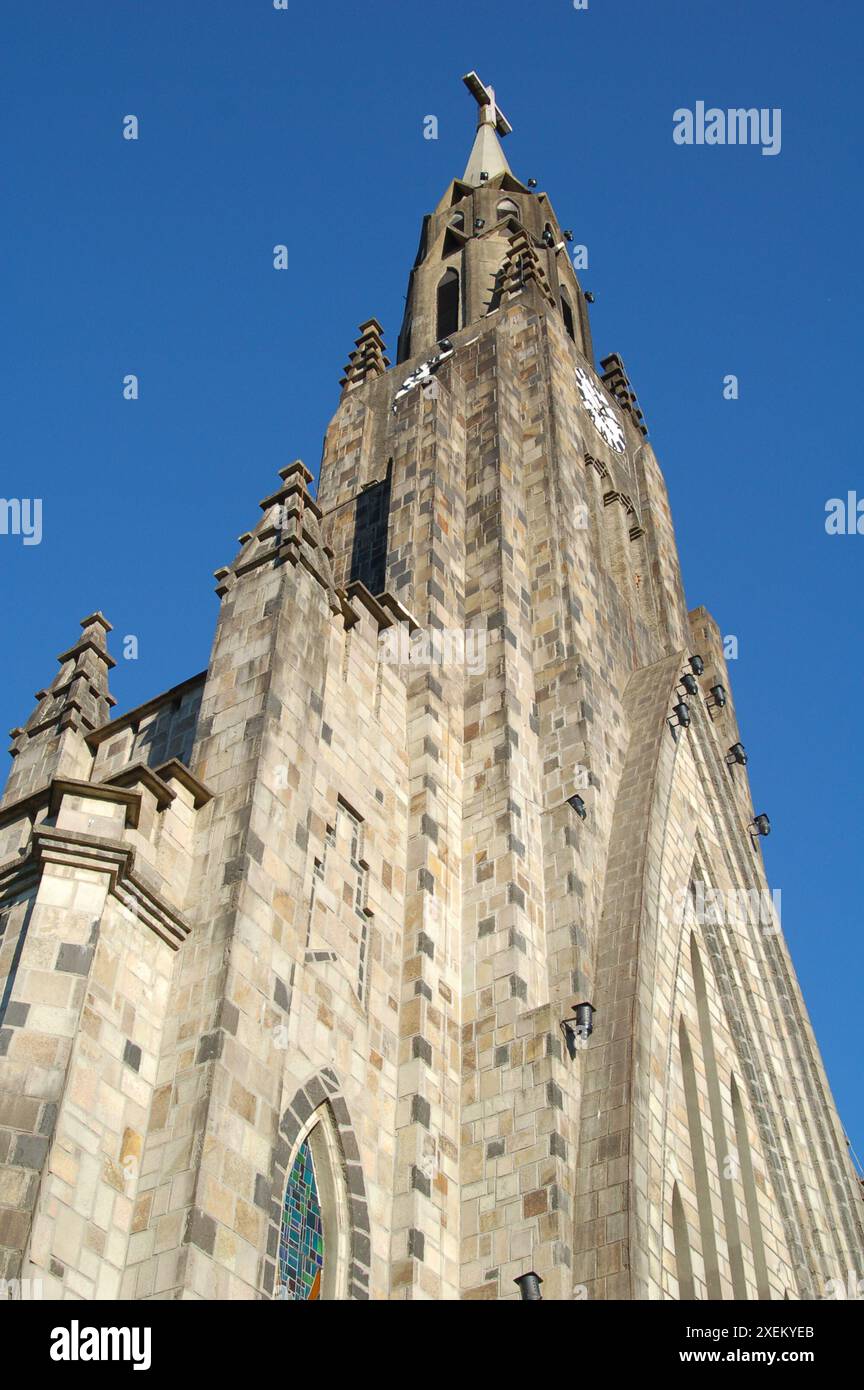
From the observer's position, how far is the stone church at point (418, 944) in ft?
51.5

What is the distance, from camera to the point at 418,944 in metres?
22.0

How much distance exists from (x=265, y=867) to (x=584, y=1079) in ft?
18.9

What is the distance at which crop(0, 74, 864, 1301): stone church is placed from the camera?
15.7 metres

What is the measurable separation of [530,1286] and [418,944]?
5115 mm

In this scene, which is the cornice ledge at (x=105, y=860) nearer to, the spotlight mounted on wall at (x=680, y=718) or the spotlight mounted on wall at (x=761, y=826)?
the spotlight mounted on wall at (x=680, y=718)

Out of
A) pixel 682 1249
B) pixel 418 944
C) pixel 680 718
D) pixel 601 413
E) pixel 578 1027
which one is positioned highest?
pixel 601 413

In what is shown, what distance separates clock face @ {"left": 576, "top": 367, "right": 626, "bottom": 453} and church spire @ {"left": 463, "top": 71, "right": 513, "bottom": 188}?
13372 millimetres

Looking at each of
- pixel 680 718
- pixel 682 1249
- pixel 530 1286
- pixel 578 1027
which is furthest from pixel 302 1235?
pixel 680 718

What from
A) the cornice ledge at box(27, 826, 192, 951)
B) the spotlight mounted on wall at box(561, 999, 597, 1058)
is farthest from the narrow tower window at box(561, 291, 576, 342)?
the cornice ledge at box(27, 826, 192, 951)

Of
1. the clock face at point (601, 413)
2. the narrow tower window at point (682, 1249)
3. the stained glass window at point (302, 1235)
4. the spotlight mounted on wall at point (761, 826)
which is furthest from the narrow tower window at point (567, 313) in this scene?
the stained glass window at point (302, 1235)

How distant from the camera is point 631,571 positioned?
3688 centimetres

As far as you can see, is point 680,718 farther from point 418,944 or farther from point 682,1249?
point 682,1249

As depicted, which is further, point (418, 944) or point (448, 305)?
point (448, 305)

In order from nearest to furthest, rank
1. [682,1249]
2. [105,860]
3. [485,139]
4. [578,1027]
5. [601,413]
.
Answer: [105,860] → [578,1027] → [682,1249] → [601,413] → [485,139]
